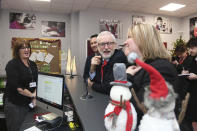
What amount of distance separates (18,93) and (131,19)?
391 centimetres

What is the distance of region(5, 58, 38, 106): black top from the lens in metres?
1.83

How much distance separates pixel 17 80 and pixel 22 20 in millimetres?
3151

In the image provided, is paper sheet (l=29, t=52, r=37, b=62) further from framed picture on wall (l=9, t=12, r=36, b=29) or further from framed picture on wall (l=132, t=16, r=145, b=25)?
framed picture on wall (l=132, t=16, r=145, b=25)

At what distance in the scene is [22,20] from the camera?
4.38 metres

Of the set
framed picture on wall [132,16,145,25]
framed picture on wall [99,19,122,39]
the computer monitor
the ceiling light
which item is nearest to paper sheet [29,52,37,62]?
framed picture on wall [99,19,122,39]

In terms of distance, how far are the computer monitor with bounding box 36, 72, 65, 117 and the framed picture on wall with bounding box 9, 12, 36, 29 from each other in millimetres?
3504

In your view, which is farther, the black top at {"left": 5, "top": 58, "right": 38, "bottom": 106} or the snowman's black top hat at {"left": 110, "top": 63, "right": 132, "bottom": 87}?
the black top at {"left": 5, "top": 58, "right": 38, "bottom": 106}

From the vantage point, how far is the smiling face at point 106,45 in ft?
5.16

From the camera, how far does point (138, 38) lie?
82 centimetres

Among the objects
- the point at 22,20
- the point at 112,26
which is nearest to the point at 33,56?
the point at 22,20

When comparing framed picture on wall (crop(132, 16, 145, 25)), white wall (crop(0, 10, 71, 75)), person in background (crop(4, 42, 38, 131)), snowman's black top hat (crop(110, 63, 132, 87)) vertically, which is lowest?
person in background (crop(4, 42, 38, 131))

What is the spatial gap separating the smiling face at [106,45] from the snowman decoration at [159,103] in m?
1.16

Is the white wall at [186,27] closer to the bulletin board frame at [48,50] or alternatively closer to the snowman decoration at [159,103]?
the bulletin board frame at [48,50]

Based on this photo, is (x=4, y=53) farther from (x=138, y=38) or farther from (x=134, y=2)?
(x=138, y=38)
